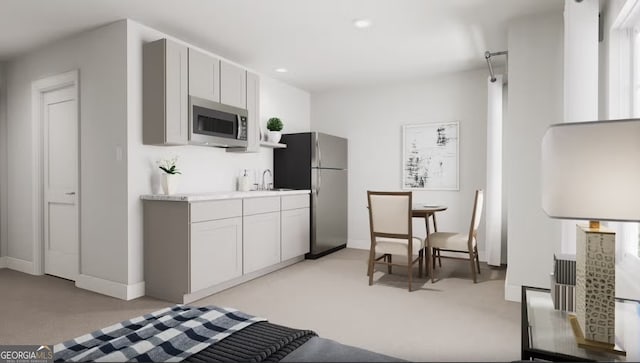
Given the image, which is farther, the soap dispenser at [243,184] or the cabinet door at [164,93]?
the soap dispenser at [243,184]

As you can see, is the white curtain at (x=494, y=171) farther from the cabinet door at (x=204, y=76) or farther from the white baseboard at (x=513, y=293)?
the cabinet door at (x=204, y=76)

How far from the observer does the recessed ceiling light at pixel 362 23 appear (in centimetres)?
346

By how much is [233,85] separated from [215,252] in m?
1.87

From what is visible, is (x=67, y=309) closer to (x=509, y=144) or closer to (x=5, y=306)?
→ (x=5, y=306)

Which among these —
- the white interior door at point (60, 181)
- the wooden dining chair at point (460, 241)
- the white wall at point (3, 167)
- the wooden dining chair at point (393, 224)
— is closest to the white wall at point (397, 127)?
the wooden dining chair at point (460, 241)

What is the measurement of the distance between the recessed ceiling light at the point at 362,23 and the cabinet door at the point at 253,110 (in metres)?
1.49

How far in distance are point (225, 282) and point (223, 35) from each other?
8.24 ft

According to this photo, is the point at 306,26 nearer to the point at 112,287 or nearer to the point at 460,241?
the point at 460,241

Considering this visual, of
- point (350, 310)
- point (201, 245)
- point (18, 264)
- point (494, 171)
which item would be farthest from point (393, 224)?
point (18, 264)

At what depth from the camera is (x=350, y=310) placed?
311cm

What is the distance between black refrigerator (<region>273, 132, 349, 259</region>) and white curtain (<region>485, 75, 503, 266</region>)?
2.11 meters

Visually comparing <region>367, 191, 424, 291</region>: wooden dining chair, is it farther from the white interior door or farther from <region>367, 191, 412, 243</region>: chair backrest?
the white interior door

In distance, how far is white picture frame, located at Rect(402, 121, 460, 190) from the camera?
5.27m

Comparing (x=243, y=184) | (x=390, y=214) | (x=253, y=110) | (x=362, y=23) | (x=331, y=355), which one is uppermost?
(x=362, y=23)
